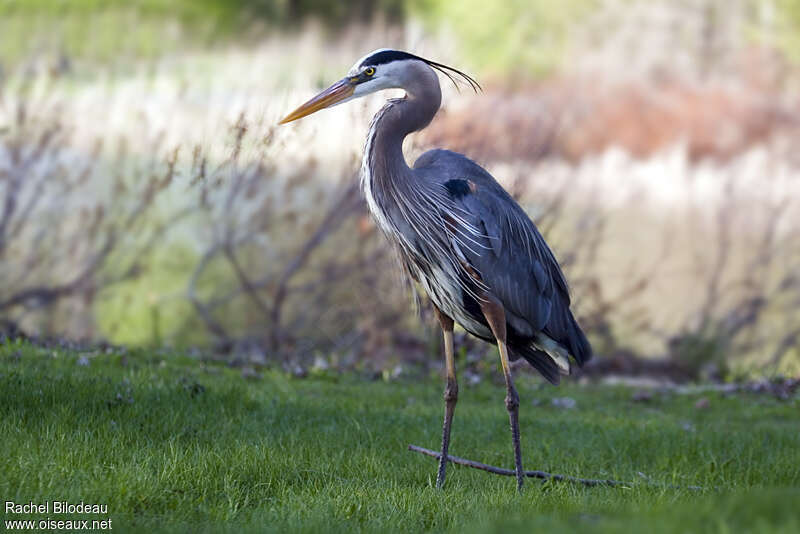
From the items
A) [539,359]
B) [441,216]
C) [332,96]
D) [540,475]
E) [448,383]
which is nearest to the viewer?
[540,475]

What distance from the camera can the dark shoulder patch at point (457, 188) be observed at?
5.65 meters

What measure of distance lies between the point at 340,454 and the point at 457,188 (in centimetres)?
177

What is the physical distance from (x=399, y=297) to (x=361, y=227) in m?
0.99

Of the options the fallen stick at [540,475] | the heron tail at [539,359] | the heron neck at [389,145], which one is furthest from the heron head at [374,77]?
the fallen stick at [540,475]

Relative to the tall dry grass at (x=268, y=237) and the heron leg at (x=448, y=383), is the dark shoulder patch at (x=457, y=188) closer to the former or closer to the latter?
the heron leg at (x=448, y=383)

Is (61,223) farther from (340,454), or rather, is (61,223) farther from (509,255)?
(509,255)

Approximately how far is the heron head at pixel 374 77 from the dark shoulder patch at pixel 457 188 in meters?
0.65

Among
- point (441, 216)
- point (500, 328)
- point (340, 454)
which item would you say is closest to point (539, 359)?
point (500, 328)

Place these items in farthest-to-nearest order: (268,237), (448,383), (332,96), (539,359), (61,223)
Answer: (268,237), (61,223), (539,359), (448,383), (332,96)

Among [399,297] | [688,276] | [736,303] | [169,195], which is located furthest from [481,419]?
[688,276]

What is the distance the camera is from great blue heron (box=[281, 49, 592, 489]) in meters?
5.51

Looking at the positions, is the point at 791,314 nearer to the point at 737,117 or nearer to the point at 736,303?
the point at 736,303

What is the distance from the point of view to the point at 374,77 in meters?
5.64

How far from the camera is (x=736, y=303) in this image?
1477 centimetres
